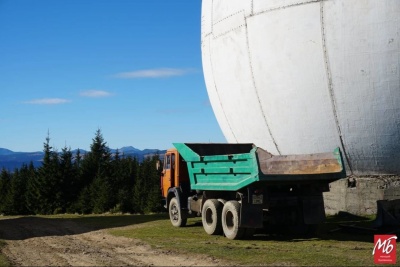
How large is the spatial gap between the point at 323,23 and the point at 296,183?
11.7ft

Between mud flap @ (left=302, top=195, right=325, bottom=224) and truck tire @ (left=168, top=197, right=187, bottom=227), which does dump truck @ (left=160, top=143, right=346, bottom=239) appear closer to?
mud flap @ (left=302, top=195, right=325, bottom=224)

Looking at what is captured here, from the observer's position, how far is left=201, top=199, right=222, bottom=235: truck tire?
1114 cm

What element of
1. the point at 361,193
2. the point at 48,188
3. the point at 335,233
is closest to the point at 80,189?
the point at 48,188

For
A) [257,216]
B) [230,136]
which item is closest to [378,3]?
[257,216]

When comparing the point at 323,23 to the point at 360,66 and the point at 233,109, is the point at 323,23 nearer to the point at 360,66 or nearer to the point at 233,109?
the point at 360,66

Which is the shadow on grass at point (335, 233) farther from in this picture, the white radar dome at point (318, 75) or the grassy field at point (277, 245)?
the white radar dome at point (318, 75)

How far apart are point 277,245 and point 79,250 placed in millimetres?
3562

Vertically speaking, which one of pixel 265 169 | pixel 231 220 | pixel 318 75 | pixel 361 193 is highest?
pixel 318 75

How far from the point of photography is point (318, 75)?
38.6 feet

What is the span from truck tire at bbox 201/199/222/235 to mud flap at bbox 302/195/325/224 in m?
1.77

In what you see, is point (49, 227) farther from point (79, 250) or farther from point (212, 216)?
point (212, 216)

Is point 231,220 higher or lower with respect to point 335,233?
higher

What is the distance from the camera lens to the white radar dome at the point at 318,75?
11109 millimetres

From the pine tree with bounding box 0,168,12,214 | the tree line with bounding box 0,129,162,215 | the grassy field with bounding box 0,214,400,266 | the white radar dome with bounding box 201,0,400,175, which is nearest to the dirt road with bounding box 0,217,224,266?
the grassy field with bounding box 0,214,400,266
